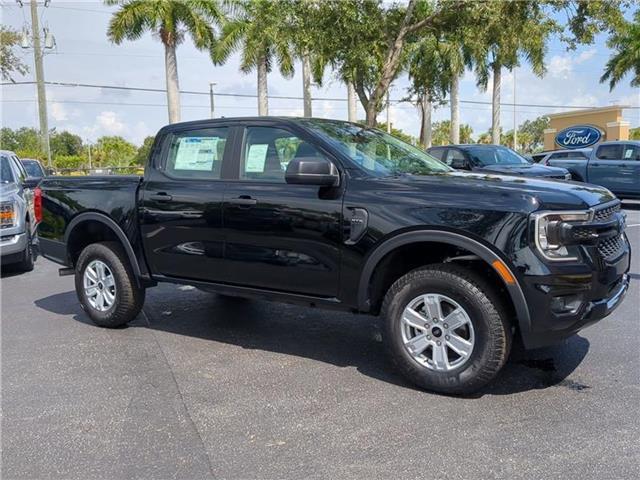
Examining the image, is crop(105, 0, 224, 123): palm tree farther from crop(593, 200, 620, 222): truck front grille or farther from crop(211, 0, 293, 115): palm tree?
crop(593, 200, 620, 222): truck front grille

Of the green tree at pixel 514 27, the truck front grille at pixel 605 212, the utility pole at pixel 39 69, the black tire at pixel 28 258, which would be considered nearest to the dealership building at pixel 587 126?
the green tree at pixel 514 27

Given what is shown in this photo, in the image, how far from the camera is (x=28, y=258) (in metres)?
9.00

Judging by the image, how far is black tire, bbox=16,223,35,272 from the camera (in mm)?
8884

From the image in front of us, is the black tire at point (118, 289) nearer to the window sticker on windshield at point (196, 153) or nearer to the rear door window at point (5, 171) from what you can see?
the window sticker on windshield at point (196, 153)

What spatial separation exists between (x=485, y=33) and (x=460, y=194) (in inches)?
326

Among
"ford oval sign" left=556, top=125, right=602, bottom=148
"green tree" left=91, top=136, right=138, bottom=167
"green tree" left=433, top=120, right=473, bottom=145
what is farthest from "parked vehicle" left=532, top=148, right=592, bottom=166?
"green tree" left=433, top=120, right=473, bottom=145

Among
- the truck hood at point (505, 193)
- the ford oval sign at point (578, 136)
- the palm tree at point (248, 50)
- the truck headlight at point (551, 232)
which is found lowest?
the truck headlight at point (551, 232)

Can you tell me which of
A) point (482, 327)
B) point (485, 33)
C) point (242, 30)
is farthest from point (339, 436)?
point (242, 30)

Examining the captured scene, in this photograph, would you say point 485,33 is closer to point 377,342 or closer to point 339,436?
point 377,342

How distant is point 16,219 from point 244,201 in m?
5.38

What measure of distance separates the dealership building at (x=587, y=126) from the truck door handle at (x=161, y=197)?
3341 centimetres

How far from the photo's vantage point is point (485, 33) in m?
11.1

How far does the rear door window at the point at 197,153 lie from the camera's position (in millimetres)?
5117

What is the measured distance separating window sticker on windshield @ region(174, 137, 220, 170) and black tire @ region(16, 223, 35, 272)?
183 inches
